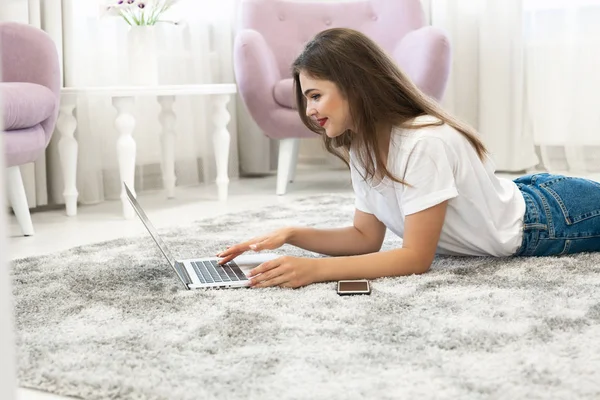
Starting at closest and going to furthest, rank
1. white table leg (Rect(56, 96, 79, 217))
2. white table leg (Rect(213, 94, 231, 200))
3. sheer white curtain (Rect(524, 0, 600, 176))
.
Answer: white table leg (Rect(56, 96, 79, 217)) < white table leg (Rect(213, 94, 231, 200)) < sheer white curtain (Rect(524, 0, 600, 176))

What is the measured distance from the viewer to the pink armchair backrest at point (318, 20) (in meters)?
3.45

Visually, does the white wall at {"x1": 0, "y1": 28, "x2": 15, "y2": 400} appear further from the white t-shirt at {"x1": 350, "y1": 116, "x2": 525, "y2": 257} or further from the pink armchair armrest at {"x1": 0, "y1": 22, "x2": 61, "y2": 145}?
the pink armchair armrest at {"x1": 0, "y1": 22, "x2": 61, "y2": 145}

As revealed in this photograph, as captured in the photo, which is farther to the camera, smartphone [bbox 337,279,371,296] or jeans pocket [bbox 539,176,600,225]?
jeans pocket [bbox 539,176,600,225]

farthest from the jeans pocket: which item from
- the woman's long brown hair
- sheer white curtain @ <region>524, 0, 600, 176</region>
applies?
sheer white curtain @ <region>524, 0, 600, 176</region>

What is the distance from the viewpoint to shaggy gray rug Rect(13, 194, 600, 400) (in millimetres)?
1003

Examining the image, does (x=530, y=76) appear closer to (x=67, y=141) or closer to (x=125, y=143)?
(x=125, y=143)

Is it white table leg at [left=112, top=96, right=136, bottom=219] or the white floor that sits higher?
white table leg at [left=112, top=96, right=136, bottom=219]

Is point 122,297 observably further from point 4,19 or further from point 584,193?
point 4,19

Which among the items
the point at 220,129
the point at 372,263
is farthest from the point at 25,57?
the point at 372,263

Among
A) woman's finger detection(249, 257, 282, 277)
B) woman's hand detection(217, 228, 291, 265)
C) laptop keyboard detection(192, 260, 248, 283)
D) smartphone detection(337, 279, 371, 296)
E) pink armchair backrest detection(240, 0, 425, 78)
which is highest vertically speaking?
pink armchair backrest detection(240, 0, 425, 78)

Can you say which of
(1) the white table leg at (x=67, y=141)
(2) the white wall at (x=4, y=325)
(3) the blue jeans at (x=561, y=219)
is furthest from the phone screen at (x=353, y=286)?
(1) the white table leg at (x=67, y=141)

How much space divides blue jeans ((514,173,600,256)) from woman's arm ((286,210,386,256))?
301mm

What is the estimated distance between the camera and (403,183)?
149 cm

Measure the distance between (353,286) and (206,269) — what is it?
1.06 feet
